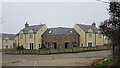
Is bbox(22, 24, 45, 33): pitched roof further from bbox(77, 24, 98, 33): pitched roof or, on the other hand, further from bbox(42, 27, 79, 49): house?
bbox(77, 24, 98, 33): pitched roof

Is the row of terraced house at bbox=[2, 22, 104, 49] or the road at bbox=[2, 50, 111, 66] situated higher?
the row of terraced house at bbox=[2, 22, 104, 49]

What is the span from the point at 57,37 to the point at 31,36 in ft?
24.6

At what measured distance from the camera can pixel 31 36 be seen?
74062mm

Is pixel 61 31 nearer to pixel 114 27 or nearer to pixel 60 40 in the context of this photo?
pixel 60 40

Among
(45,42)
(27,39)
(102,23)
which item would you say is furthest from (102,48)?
(102,23)

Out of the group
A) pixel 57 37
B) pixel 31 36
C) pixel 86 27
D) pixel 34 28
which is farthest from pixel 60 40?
pixel 86 27

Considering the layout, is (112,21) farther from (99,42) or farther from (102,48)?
(99,42)

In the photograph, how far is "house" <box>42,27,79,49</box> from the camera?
70.4m

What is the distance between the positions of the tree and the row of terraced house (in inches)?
2028


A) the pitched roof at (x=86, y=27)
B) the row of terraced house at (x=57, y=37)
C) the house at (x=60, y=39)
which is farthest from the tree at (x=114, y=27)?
the pitched roof at (x=86, y=27)

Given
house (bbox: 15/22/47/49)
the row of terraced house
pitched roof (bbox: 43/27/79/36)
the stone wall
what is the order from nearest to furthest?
the stone wall
the row of terraced house
pitched roof (bbox: 43/27/79/36)
house (bbox: 15/22/47/49)

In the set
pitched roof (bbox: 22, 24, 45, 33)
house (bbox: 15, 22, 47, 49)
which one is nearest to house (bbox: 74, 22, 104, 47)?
house (bbox: 15, 22, 47, 49)

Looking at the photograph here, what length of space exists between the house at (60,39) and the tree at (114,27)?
50.6 metres

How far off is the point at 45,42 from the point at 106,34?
5394 cm
